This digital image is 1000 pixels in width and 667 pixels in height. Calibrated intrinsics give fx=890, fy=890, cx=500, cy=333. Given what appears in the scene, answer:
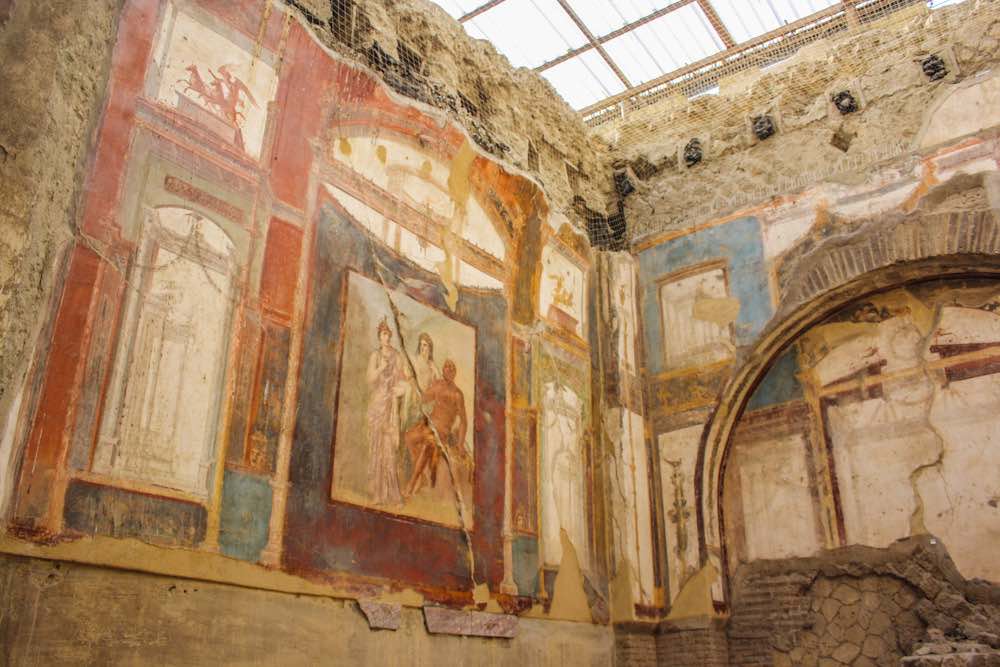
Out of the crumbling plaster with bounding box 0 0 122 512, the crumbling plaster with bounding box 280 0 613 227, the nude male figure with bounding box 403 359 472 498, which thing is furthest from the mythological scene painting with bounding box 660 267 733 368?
the crumbling plaster with bounding box 0 0 122 512

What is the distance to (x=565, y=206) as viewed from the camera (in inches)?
253

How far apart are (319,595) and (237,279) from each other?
4.63 ft

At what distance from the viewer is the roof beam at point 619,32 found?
7328mm

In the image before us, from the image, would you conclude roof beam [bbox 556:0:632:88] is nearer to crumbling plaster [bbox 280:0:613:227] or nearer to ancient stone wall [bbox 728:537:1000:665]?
crumbling plaster [bbox 280:0:613:227]

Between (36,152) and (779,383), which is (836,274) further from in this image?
(36,152)

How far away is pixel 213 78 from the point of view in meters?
4.01

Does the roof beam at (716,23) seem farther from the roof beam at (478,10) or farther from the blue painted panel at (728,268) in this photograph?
the blue painted panel at (728,268)

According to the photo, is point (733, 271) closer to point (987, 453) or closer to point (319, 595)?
point (987, 453)

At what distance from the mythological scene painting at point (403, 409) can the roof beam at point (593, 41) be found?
3.55 metres

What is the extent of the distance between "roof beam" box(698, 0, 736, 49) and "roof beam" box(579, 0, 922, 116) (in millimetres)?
68

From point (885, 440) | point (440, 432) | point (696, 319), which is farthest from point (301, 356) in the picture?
point (885, 440)

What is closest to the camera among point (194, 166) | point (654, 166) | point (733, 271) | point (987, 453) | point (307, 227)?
point (194, 166)

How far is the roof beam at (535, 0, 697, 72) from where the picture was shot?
7.33 metres

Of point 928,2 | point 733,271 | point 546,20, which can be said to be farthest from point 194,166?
point 928,2
